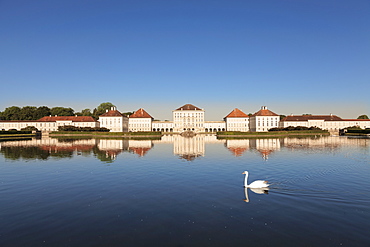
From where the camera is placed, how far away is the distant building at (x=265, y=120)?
10912 cm

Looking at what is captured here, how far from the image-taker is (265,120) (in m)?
110

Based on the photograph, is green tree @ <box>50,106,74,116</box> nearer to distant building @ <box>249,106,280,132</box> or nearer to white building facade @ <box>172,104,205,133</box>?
white building facade @ <box>172,104,205,133</box>

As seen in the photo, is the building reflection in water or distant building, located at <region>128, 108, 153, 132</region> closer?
the building reflection in water

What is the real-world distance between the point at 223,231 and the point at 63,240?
4.58 meters

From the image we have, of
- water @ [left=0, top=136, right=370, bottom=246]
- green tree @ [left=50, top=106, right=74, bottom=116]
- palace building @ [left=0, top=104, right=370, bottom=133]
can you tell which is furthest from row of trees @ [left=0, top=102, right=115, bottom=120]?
water @ [left=0, top=136, right=370, bottom=246]

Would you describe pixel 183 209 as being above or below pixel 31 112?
below

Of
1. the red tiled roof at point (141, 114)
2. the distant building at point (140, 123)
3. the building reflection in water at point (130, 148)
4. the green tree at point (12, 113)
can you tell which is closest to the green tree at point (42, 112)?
the green tree at point (12, 113)

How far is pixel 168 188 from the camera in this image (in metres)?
12.9

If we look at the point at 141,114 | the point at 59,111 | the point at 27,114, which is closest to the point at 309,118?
the point at 141,114

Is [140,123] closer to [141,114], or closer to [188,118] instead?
[141,114]

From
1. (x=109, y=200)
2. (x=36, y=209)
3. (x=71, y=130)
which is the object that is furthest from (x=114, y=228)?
(x=71, y=130)

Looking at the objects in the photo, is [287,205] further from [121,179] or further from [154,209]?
[121,179]

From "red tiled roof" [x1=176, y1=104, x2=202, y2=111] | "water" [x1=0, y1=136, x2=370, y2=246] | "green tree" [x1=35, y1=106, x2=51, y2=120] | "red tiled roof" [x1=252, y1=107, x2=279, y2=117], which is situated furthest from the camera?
"green tree" [x1=35, y1=106, x2=51, y2=120]

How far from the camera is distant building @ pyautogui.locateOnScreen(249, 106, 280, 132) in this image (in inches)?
4296
